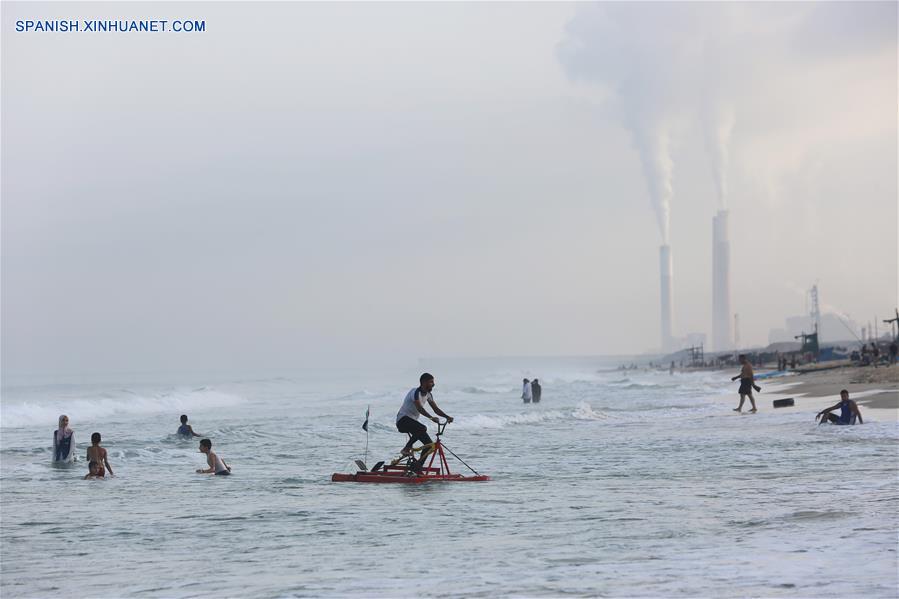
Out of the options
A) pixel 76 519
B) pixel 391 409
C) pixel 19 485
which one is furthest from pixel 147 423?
pixel 76 519

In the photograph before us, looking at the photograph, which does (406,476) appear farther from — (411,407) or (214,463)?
(214,463)

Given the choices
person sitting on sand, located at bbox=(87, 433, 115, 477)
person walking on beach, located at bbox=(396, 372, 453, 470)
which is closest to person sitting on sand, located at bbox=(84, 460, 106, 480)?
person sitting on sand, located at bbox=(87, 433, 115, 477)

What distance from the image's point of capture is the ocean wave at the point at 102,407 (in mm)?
42947

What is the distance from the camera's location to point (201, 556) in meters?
9.70

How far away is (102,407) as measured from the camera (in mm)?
52906

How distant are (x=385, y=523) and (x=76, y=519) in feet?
13.8

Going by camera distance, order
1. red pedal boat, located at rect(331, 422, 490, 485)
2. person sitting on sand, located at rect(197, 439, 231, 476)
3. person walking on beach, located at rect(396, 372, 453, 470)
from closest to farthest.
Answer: person walking on beach, located at rect(396, 372, 453, 470) → red pedal boat, located at rect(331, 422, 490, 485) → person sitting on sand, located at rect(197, 439, 231, 476)

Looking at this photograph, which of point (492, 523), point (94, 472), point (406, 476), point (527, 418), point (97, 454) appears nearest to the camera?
point (492, 523)

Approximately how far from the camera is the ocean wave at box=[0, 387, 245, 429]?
42947 mm

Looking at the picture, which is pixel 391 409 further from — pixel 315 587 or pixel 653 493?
pixel 315 587

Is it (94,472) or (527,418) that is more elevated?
(94,472)

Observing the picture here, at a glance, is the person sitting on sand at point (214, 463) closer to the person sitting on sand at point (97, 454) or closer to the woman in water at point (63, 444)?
the person sitting on sand at point (97, 454)

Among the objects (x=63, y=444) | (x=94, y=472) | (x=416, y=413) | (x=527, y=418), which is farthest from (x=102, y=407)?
(x=416, y=413)

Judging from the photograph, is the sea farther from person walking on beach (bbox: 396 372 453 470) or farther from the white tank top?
the white tank top
